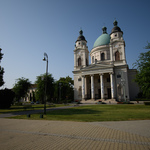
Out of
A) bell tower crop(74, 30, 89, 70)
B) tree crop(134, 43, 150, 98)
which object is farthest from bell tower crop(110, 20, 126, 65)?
tree crop(134, 43, 150, 98)

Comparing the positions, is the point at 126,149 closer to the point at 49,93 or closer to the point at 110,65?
the point at 110,65

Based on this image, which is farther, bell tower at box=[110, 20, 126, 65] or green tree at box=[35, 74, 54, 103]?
green tree at box=[35, 74, 54, 103]

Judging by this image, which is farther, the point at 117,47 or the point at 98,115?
the point at 117,47

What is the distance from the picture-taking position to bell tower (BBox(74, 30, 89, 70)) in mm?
54281

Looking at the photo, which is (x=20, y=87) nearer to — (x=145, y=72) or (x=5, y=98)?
(x=5, y=98)

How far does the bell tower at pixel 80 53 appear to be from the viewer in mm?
54281

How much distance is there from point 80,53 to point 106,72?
16.6m

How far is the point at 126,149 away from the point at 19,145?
462cm

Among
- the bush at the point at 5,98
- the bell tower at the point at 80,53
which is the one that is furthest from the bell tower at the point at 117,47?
the bush at the point at 5,98

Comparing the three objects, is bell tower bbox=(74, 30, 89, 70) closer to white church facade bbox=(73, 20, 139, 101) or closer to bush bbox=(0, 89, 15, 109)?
white church facade bbox=(73, 20, 139, 101)

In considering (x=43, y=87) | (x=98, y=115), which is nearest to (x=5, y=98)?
(x=43, y=87)

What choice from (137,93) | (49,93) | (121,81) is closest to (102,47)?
(121,81)

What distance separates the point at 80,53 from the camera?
55.2 meters

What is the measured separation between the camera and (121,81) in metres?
44.0
